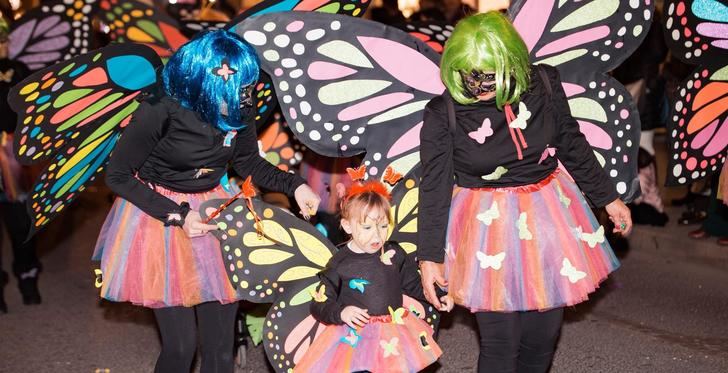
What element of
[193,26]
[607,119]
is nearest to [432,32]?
[193,26]

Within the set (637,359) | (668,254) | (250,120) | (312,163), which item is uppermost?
(250,120)

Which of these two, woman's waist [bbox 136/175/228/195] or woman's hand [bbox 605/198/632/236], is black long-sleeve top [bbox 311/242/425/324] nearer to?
woman's waist [bbox 136/175/228/195]

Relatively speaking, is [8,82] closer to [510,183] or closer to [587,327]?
[510,183]

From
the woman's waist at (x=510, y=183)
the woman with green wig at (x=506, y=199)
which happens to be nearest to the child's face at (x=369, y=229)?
the woman with green wig at (x=506, y=199)

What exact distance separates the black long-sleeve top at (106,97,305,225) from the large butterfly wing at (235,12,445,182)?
26cm

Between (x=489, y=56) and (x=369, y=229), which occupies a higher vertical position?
(x=489, y=56)

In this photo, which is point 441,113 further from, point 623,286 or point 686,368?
point 623,286

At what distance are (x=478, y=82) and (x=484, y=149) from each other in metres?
0.27

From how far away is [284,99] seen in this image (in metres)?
4.09

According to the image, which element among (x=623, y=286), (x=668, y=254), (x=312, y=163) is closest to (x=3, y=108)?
(x=312, y=163)

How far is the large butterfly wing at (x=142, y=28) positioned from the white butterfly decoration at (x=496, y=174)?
2484 mm

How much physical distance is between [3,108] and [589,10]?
4072mm

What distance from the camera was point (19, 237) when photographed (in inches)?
261

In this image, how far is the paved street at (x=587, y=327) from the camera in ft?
17.6
